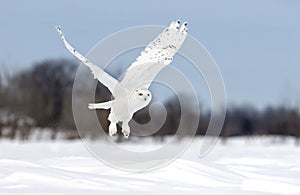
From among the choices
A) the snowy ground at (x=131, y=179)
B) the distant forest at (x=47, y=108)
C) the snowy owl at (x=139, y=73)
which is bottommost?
the snowy ground at (x=131, y=179)

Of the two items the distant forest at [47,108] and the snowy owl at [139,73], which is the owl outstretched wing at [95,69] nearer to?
the snowy owl at [139,73]

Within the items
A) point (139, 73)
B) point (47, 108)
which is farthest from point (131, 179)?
point (47, 108)

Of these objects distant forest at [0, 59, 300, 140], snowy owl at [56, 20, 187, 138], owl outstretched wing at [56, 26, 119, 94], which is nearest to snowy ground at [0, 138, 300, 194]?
snowy owl at [56, 20, 187, 138]

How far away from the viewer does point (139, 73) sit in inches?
242

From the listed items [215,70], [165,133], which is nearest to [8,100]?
[165,133]

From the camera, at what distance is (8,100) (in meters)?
29.2

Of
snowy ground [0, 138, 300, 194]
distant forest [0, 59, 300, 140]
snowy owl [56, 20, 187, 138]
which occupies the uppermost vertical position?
distant forest [0, 59, 300, 140]

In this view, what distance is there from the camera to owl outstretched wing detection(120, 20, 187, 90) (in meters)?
6.00

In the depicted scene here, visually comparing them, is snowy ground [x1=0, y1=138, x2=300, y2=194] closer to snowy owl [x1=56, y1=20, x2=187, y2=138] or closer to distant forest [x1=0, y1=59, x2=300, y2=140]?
snowy owl [x1=56, y1=20, x2=187, y2=138]

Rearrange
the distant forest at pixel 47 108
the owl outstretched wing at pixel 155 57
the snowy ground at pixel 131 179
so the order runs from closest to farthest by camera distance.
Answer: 1. the snowy ground at pixel 131 179
2. the owl outstretched wing at pixel 155 57
3. the distant forest at pixel 47 108

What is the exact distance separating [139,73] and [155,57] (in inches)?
9.4

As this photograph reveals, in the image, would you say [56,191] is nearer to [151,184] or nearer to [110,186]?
[110,186]

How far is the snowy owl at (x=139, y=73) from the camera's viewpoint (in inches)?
237

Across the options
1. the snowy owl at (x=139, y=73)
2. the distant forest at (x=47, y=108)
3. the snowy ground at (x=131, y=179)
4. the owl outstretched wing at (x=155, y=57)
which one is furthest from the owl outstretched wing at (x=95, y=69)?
the distant forest at (x=47, y=108)
